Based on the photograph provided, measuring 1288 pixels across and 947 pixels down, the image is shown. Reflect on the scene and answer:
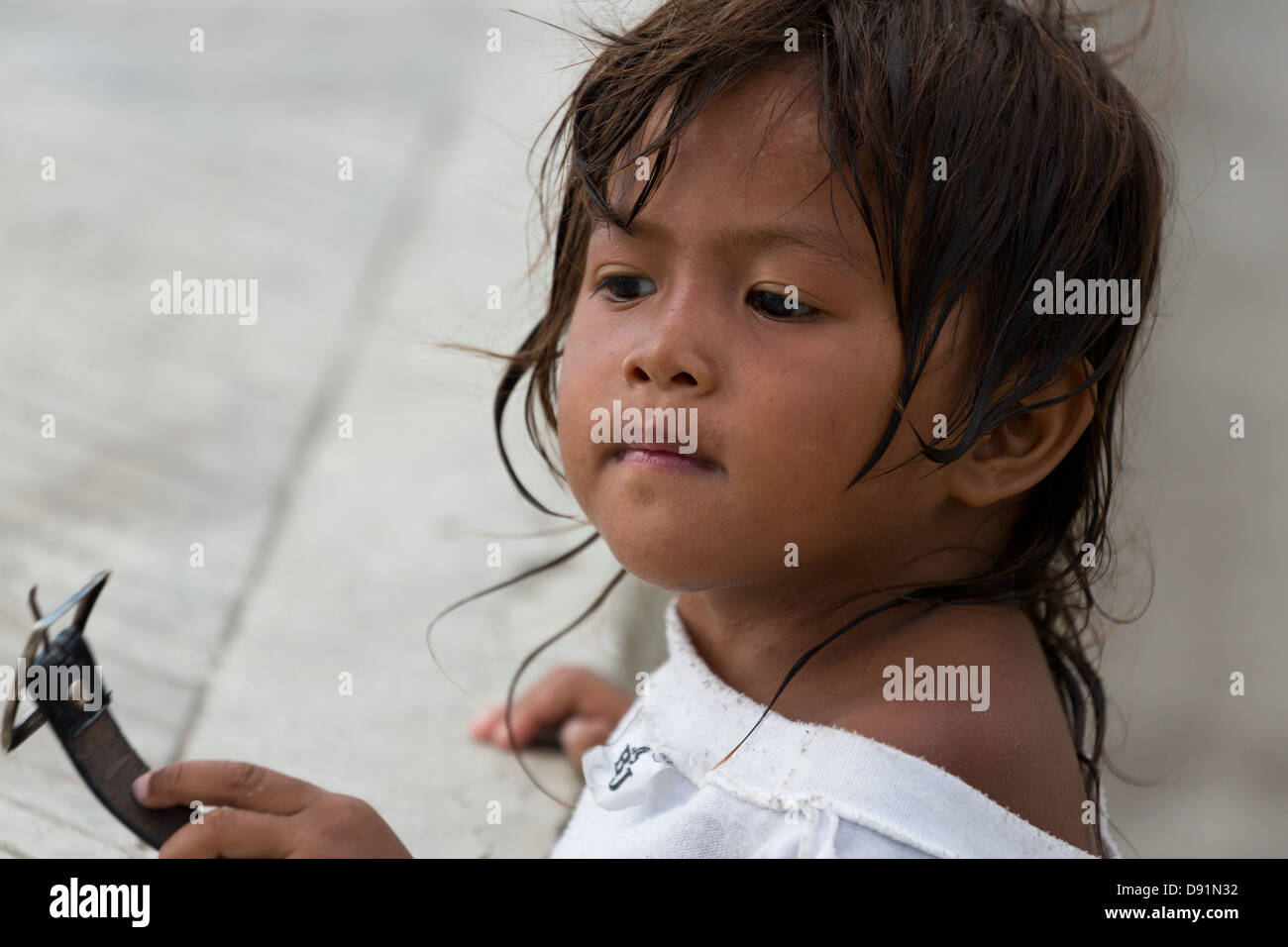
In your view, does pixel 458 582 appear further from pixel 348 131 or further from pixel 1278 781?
pixel 348 131

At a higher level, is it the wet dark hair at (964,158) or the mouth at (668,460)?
the wet dark hair at (964,158)

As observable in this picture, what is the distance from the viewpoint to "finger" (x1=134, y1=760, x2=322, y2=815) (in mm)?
1324

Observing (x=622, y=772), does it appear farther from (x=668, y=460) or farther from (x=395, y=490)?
(x=395, y=490)

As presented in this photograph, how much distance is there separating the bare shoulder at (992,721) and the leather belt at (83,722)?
0.68 meters

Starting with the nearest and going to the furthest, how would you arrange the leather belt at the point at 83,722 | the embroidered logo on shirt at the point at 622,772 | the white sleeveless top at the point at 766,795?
the white sleeveless top at the point at 766,795 < the leather belt at the point at 83,722 < the embroidered logo on shirt at the point at 622,772

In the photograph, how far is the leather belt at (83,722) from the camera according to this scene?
4.22ft

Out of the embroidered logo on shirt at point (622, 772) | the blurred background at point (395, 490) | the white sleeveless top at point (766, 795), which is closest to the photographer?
the white sleeveless top at point (766, 795)

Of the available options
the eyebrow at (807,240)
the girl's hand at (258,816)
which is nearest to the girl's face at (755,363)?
the eyebrow at (807,240)

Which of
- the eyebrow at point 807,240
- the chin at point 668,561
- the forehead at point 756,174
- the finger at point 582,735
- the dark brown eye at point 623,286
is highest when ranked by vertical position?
the forehead at point 756,174

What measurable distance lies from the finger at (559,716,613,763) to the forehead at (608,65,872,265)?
1.16m

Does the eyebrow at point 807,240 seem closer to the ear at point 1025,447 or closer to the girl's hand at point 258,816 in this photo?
the ear at point 1025,447

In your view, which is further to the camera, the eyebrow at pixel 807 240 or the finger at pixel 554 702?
the finger at pixel 554 702

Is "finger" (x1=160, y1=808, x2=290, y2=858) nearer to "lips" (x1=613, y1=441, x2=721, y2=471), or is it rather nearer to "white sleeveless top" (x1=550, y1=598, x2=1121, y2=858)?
"white sleeveless top" (x1=550, y1=598, x2=1121, y2=858)
